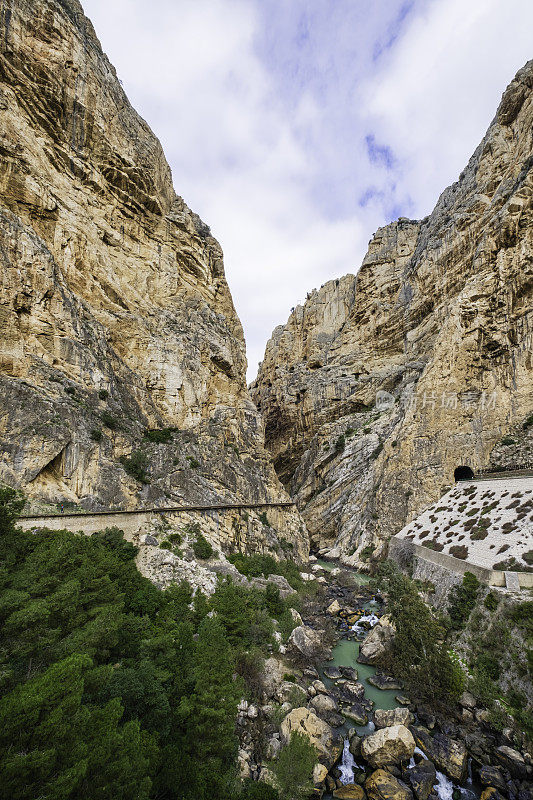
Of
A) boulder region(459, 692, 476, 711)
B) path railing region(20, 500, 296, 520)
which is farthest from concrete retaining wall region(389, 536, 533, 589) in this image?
path railing region(20, 500, 296, 520)

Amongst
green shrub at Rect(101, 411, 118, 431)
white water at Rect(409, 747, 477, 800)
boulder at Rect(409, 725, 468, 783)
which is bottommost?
white water at Rect(409, 747, 477, 800)

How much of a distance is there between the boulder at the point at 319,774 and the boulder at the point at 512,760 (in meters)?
5.84

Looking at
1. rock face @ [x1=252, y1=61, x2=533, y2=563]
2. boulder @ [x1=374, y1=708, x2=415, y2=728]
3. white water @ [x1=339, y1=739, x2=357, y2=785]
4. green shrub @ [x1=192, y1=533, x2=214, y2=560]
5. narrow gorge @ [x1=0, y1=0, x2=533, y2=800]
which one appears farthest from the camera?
rock face @ [x1=252, y1=61, x2=533, y2=563]

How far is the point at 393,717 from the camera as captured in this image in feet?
45.0

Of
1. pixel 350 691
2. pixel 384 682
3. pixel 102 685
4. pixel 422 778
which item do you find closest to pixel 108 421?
pixel 102 685

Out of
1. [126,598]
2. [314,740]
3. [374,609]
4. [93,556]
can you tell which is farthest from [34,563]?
[374,609]

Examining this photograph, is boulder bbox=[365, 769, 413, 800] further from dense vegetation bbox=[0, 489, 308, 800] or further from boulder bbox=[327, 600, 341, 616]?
boulder bbox=[327, 600, 341, 616]

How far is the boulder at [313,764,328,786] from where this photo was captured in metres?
11.0

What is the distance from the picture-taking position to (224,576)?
21391 millimetres

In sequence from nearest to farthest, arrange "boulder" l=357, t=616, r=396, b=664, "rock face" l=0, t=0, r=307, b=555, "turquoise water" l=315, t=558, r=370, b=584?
"boulder" l=357, t=616, r=396, b=664 < "rock face" l=0, t=0, r=307, b=555 < "turquoise water" l=315, t=558, r=370, b=584

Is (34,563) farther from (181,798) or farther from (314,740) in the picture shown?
(314,740)

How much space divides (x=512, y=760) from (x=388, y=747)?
388 centimetres

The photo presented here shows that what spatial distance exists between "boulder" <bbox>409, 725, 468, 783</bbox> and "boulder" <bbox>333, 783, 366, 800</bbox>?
2877 mm

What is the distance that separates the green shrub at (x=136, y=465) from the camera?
970 inches
